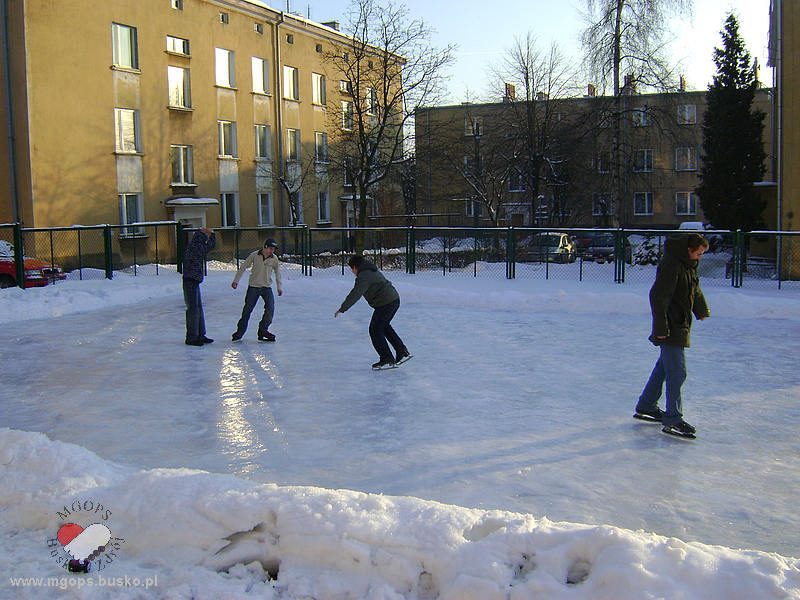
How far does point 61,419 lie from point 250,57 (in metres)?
30.7

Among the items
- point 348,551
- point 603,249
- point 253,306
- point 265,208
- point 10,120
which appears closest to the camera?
point 348,551

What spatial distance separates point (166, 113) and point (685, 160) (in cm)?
3641

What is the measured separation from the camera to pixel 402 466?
6.39 meters

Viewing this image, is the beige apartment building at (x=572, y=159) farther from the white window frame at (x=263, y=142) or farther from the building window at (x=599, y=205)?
the white window frame at (x=263, y=142)

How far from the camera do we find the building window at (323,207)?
4272 cm

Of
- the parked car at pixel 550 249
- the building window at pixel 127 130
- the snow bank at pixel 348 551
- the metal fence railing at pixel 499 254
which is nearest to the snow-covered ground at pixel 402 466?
the snow bank at pixel 348 551

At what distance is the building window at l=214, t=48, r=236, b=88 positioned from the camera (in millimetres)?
34469

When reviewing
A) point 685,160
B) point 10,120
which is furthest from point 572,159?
point 10,120

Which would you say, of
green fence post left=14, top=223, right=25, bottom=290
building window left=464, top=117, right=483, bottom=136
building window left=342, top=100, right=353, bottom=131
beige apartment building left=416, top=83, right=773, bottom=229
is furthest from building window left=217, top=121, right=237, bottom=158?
building window left=464, top=117, right=483, bottom=136

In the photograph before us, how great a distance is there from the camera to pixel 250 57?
118 ft

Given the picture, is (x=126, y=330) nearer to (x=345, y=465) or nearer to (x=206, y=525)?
(x=345, y=465)

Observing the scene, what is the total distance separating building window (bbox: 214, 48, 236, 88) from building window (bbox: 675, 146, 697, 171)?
31886 millimetres

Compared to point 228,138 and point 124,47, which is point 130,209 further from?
point 228,138

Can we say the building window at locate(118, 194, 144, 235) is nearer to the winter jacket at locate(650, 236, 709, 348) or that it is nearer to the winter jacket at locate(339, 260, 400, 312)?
the winter jacket at locate(339, 260, 400, 312)
